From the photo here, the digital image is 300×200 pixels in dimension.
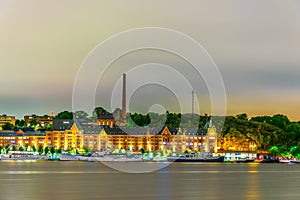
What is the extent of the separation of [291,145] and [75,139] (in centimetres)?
6363

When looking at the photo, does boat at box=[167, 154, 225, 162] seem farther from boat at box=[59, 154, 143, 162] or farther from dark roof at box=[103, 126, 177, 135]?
Result: dark roof at box=[103, 126, 177, 135]

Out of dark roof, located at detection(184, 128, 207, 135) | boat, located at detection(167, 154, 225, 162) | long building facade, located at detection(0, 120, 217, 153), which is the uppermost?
dark roof, located at detection(184, 128, 207, 135)

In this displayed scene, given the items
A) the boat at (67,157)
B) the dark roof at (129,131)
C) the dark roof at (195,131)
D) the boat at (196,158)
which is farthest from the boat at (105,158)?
the dark roof at (195,131)

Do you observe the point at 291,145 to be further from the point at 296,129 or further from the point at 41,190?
the point at 41,190

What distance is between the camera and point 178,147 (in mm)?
196250

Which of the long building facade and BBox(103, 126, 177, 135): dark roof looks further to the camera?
BBox(103, 126, 177, 135): dark roof

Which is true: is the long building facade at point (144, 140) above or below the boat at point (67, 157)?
above

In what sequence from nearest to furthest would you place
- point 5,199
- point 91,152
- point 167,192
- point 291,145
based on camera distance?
1. point 5,199
2. point 167,192
3. point 291,145
4. point 91,152

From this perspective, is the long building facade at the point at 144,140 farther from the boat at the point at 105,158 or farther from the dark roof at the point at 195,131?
the boat at the point at 105,158

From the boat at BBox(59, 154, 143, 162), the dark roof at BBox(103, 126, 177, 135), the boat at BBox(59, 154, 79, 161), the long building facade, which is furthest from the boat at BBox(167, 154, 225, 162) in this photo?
the boat at BBox(59, 154, 79, 161)

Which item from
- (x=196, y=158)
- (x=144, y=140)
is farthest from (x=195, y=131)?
(x=196, y=158)

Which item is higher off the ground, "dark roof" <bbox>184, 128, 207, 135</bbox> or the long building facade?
"dark roof" <bbox>184, 128, 207, 135</bbox>

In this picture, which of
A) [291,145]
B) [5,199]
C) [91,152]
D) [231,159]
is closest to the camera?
[5,199]

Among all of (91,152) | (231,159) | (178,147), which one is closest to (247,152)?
(231,159)
